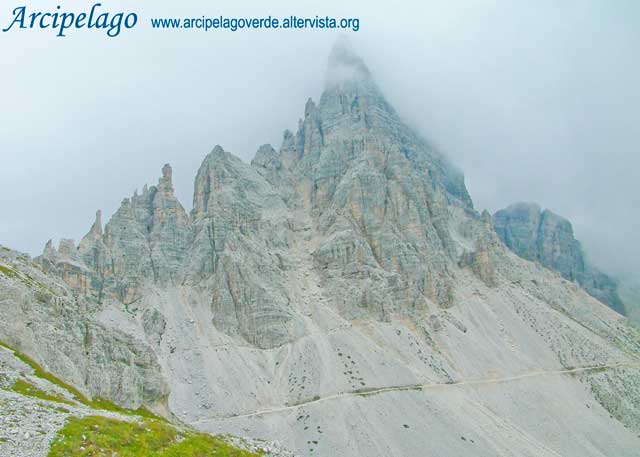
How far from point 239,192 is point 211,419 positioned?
270ft

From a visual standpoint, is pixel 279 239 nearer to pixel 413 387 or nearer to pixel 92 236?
pixel 92 236

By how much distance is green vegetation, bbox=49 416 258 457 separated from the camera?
28891 mm

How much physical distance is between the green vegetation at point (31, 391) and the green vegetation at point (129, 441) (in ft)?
18.8

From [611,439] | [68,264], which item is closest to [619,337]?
[611,439]

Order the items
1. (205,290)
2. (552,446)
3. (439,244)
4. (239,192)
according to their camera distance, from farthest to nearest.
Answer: (439,244), (239,192), (205,290), (552,446)

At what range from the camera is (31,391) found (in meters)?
37.1

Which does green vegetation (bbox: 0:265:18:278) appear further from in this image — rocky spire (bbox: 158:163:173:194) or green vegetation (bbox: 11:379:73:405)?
rocky spire (bbox: 158:163:173:194)

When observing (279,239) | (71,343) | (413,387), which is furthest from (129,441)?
(279,239)

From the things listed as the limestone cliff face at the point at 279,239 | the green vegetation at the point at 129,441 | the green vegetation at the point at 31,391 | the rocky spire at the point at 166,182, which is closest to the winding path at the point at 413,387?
the limestone cliff face at the point at 279,239

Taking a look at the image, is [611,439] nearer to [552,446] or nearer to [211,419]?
[552,446]

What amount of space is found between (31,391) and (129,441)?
10463mm

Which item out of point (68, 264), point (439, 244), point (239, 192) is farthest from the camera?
point (439, 244)

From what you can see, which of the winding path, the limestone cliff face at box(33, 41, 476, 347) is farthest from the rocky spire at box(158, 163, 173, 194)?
the winding path

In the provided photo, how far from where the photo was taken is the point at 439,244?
178125 mm
